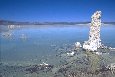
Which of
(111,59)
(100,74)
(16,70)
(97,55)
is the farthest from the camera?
(97,55)

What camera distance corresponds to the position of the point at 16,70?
66688mm

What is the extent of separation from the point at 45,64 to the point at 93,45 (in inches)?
1131

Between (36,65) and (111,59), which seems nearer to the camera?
(36,65)

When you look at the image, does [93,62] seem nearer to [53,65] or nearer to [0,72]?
[53,65]

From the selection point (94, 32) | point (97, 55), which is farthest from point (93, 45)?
point (97, 55)

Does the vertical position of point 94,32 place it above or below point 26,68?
above

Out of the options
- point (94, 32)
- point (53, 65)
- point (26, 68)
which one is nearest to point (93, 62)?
point (53, 65)

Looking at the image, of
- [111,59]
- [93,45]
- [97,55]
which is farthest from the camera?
[93,45]

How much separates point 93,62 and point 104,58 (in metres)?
7.09

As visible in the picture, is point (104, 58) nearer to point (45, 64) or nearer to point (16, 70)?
point (45, 64)

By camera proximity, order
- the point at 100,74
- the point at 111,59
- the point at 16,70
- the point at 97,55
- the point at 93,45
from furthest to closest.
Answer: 1. the point at 93,45
2. the point at 97,55
3. the point at 111,59
4. the point at 16,70
5. the point at 100,74

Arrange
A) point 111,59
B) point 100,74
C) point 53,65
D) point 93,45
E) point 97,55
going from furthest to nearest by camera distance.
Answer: point 93,45, point 97,55, point 111,59, point 53,65, point 100,74

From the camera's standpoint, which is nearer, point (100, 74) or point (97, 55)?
point (100, 74)

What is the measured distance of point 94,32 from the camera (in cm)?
9794
